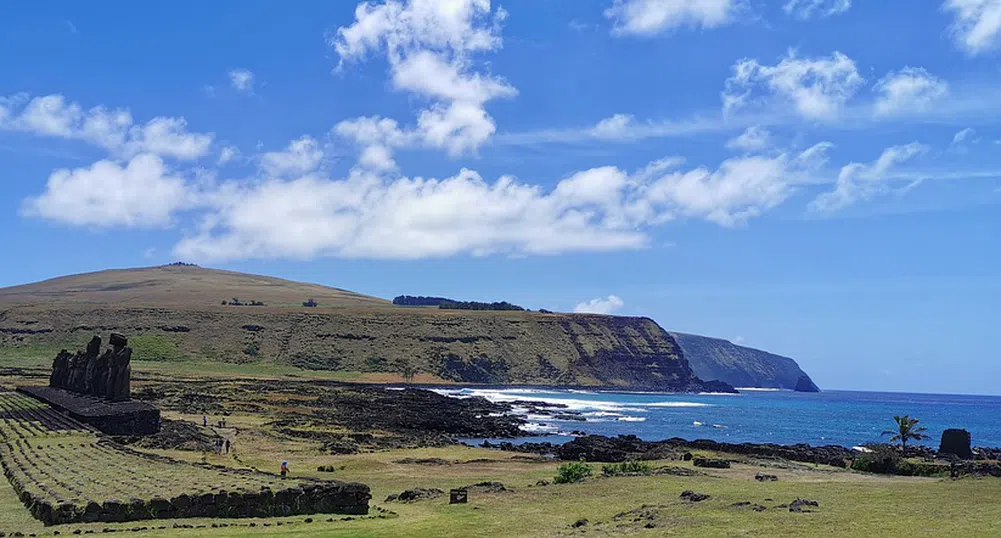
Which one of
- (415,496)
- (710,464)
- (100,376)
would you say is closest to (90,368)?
(100,376)

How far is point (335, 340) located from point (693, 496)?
153264mm

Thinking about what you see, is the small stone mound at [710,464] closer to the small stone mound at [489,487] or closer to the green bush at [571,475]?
the green bush at [571,475]

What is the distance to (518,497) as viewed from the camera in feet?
96.1

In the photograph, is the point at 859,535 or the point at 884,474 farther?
the point at 884,474

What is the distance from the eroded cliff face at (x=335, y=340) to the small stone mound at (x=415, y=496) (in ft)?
438

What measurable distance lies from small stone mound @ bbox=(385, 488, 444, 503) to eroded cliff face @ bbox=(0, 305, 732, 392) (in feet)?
438

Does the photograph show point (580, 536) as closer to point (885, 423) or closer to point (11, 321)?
point (885, 423)

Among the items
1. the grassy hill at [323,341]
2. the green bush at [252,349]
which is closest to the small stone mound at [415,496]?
the grassy hill at [323,341]

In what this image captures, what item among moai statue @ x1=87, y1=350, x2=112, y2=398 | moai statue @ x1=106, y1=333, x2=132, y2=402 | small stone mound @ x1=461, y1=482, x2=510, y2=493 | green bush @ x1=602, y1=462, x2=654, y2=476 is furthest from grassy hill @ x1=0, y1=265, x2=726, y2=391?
small stone mound @ x1=461, y1=482, x2=510, y2=493

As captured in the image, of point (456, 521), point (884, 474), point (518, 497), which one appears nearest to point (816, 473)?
point (884, 474)

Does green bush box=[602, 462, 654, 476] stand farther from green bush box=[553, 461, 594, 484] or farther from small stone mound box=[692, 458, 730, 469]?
small stone mound box=[692, 458, 730, 469]

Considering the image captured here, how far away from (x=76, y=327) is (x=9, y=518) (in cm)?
15970

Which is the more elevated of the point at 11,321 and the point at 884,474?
the point at 11,321

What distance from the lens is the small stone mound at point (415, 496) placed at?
94.6 feet
